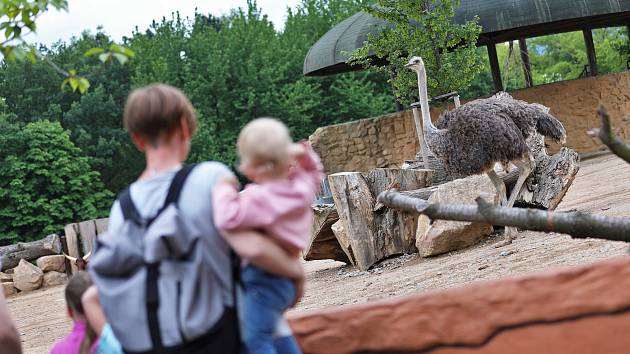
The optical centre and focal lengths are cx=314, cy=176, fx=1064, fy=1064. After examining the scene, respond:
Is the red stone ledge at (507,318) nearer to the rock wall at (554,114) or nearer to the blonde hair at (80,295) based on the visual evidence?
the blonde hair at (80,295)

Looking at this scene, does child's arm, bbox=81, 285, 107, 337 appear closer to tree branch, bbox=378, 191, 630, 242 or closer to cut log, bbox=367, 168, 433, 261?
tree branch, bbox=378, 191, 630, 242

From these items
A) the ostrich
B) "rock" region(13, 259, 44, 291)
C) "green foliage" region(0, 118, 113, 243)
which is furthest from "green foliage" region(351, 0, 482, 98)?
"green foliage" region(0, 118, 113, 243)

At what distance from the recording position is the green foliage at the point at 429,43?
1772 cm

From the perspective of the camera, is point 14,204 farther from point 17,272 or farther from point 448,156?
point 448,156

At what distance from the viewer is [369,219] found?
9984 millimetres

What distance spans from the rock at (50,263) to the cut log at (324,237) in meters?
8.09

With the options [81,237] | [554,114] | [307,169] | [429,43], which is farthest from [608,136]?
[554,114]

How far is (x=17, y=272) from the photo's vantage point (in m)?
Result: 17.4

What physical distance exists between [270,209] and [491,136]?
757 centimetres

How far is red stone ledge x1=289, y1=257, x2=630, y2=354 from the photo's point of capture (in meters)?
2.44

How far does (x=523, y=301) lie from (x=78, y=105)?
93.5 feet

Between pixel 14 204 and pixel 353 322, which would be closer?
pixel 353 322

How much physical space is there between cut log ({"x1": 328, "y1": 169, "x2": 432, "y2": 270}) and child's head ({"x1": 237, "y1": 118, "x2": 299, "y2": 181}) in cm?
741

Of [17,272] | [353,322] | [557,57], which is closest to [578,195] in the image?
[17,272]
